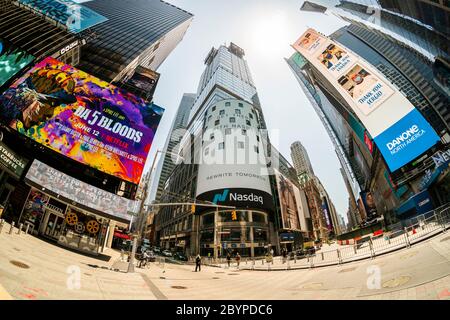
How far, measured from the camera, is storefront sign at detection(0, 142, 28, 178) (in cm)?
1502

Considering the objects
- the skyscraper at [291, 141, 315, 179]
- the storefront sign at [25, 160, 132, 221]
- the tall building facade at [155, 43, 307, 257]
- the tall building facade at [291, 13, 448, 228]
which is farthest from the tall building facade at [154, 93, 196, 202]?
the storefront sign at [25, 160, 132, 221]

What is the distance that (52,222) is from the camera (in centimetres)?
1650

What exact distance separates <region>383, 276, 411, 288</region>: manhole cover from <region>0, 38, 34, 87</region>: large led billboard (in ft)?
114

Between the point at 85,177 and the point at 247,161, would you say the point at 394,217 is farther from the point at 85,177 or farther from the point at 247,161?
the point at 85,177

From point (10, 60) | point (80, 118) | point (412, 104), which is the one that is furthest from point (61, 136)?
point (412, 104)

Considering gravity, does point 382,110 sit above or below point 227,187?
above

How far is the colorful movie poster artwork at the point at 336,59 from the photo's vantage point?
32344 millimetres

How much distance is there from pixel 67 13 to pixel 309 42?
149ft

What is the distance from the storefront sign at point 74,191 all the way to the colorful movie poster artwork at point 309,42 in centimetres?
4283

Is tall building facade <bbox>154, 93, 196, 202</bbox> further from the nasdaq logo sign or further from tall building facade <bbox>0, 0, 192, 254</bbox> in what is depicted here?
tall building facade <bbox>0, 0, 192, 254</bbox>

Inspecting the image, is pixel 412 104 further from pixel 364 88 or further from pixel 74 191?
pixel 74 191

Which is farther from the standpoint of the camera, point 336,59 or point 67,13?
point 336,59

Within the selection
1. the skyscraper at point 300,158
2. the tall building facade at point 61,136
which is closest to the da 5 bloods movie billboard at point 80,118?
the tall building facade at point 61,136

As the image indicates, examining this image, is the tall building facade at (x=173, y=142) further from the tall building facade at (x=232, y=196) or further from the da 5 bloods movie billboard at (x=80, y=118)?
the da 5 bloods movie billboard at (x=80, y=118)
